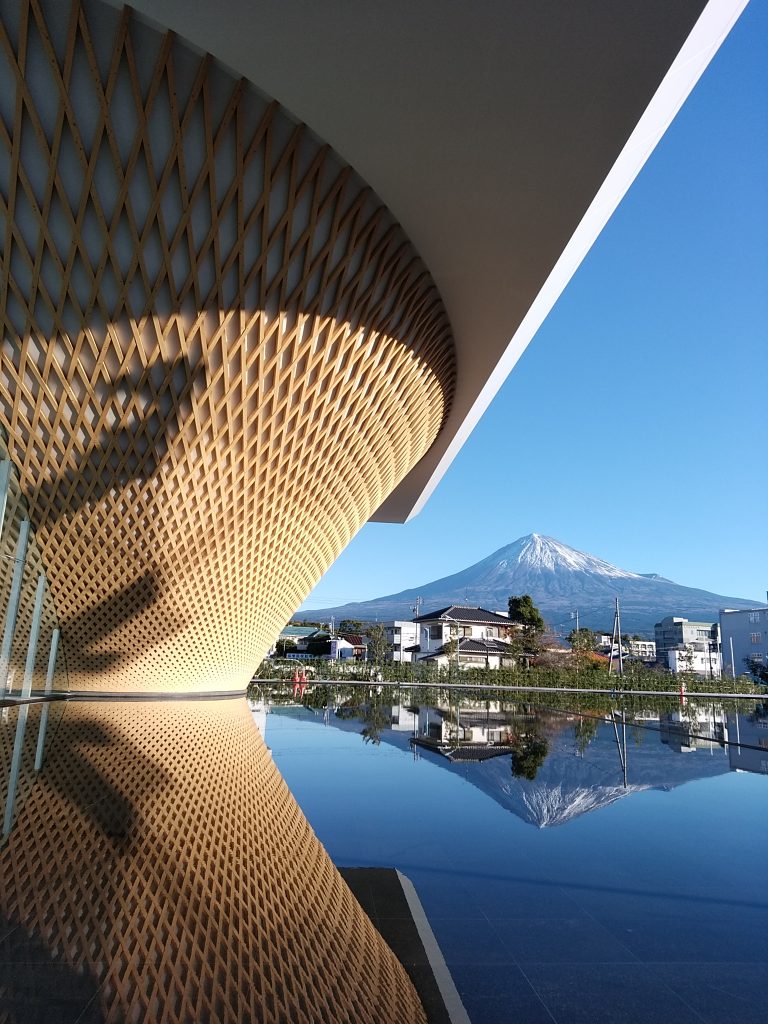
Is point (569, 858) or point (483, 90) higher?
point (483, 90)

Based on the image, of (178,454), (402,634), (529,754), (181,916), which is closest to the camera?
(181,916)

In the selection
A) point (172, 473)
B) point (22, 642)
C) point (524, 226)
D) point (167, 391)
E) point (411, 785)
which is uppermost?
point (524, 226)

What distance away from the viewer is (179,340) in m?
9.49

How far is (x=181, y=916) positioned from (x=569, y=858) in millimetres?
2796

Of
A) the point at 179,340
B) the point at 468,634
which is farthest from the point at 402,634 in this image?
→ the point at 179,340

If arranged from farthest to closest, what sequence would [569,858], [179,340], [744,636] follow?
[744,636] < [179,340] < [569,858]

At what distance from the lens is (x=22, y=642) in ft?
46.3

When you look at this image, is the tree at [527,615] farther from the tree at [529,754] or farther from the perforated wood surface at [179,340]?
the tree at [529,754]

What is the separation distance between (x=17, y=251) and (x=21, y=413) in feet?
10.1

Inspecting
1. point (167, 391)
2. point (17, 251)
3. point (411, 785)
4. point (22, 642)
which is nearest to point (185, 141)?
point (17, 251)

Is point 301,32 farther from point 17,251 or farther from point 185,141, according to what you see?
point 17,251

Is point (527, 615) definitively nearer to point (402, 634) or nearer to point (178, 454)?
point (402, 634)

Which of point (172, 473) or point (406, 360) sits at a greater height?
point (406, 360)

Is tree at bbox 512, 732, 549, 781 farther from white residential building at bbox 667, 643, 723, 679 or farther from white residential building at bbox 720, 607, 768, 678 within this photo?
white residential building at bbox 720, 607, 768, 678
